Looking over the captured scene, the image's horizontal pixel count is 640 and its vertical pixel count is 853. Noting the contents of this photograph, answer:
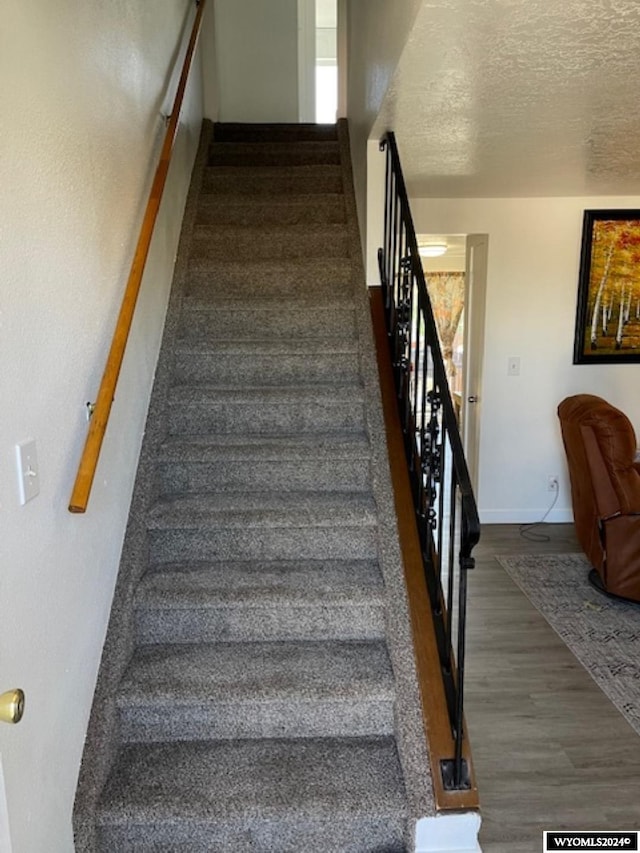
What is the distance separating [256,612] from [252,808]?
57 centimetres

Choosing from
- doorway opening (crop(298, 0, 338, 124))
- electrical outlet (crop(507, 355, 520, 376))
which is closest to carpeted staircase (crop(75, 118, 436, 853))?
electrical outlet (crop(507, 355, 520, 376))

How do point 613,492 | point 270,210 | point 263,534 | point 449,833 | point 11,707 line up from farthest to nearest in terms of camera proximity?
point 270,210 < point 613,492 < point 263,534 < point 449,833 < point 11,707

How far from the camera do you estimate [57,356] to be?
1525mm

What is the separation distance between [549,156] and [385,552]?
2160mm

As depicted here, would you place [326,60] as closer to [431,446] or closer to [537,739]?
[431,446]

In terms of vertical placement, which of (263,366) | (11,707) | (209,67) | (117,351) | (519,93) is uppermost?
(209,67)

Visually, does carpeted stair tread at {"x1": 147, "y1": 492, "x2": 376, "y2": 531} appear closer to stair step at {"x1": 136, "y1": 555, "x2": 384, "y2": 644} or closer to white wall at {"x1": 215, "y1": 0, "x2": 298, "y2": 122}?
stair step at {"x1": 136, "y1": 555, "x2": 384, "y2": 644}

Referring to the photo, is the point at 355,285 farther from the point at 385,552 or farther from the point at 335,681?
the point at 335,681

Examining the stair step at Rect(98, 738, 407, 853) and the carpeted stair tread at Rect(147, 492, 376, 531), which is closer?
the stair step at Rect(98, 738, 407, 853)

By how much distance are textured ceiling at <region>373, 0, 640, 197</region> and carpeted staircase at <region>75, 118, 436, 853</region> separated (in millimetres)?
812

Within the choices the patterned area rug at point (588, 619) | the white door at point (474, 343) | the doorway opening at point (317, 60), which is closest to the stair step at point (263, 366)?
the patterned area rug at point (588, 619)

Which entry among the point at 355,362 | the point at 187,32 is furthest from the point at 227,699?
the point at 187,32

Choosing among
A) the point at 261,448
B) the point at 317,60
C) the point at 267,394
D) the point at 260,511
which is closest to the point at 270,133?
the point at 317,60

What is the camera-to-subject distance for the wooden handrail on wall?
1524 mm
